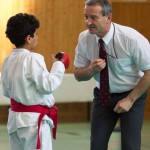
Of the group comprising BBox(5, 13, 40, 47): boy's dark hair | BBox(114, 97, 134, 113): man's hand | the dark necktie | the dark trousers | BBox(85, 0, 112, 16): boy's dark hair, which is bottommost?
the dark trousers

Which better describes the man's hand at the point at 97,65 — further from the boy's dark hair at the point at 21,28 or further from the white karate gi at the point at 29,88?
the boy's dark hair at the point at 21,28

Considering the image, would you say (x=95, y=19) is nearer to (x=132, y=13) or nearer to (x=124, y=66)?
(x=124, y=66)

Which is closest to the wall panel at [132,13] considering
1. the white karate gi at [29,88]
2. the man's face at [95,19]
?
the man's face at [95,19]

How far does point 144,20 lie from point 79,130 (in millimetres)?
2790

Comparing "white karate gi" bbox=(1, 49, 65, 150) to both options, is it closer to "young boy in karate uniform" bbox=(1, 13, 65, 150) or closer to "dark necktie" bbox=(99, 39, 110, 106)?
"young boy in karate uniform" bbox=(1, 13, 65, 150)

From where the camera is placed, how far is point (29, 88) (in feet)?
12.2

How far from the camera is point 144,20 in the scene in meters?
10.1

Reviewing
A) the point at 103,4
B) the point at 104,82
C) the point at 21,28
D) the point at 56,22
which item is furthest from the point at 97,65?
the point at 56,22

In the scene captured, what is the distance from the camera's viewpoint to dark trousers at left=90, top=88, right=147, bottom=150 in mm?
4051

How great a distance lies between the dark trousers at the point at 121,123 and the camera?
4.05m

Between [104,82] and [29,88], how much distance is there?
696 millimetres

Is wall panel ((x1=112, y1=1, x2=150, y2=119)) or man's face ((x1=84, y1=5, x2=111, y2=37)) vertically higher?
man's face ((x1=84, y1=5, x2=111, y2=37))

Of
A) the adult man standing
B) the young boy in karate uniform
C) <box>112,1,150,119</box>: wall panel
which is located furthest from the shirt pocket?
<box>112,1,150,119</box>: wall panel

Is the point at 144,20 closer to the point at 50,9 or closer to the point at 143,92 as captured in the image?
the point at 50,9
